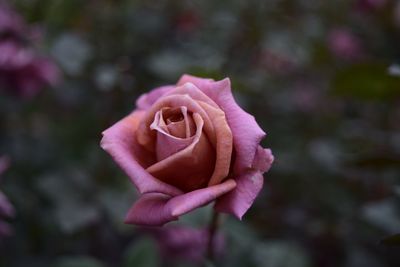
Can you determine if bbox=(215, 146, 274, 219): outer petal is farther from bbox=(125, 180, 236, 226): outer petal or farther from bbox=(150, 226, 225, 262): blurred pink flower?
bbox=(150, 226, 225, 262): blurred pink flower

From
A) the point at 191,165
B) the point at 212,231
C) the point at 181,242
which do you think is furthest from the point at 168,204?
the point at 181,242

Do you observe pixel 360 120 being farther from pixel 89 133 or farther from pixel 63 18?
pixel 63 18

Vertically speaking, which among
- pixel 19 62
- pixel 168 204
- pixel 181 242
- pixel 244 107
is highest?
pixel 168 204

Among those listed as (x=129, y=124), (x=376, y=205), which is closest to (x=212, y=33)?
(x=376, y=205)

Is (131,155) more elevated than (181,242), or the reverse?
(131,155)

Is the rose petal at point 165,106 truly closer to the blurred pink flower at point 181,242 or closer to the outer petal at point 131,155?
the outer petal at point 131,155

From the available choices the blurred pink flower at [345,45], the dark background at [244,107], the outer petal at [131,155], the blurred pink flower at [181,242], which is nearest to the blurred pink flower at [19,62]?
the dark background at [244,107]

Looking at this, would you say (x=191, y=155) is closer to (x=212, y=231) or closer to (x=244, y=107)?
(x=212, y=231)

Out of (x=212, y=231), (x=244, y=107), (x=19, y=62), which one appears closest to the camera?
(x=212, y=231)
